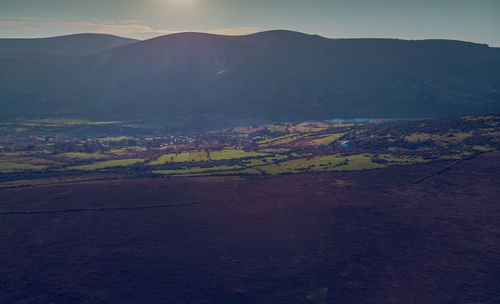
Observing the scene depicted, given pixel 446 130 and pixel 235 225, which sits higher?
pixel 446 130

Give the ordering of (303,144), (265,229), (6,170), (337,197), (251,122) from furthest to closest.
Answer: (251,122), (303,144), (6,170), (337,197), (265,229)

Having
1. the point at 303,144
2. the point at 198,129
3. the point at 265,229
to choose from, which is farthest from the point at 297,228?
the point at 198,129

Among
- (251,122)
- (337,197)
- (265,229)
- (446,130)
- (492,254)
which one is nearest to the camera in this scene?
(492,254)

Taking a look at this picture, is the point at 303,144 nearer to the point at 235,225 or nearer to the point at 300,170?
the point at 300,170

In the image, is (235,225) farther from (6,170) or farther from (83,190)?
(6,170)

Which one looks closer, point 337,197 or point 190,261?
point 190,261

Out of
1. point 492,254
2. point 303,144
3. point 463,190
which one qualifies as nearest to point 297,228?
point 492,254
